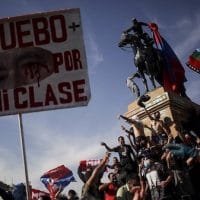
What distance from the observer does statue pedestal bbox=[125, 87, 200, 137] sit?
13.9 m

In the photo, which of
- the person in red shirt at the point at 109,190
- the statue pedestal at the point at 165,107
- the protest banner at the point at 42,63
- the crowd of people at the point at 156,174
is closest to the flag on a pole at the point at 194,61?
the statue pedestal at the point at 165,107

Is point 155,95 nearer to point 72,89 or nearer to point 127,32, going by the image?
point 127,32

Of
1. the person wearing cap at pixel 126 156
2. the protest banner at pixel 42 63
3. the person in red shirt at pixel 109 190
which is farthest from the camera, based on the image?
the person wearing cap at pixel 126 156

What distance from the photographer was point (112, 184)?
9.42 metres

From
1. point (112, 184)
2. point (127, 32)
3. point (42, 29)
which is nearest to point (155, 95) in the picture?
point (127, 32)

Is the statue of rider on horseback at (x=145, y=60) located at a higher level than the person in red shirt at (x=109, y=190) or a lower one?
higher

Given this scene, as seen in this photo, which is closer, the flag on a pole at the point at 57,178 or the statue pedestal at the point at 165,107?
the statue pedestal at the point at 165,107

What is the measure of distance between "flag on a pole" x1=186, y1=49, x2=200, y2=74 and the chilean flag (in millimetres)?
437

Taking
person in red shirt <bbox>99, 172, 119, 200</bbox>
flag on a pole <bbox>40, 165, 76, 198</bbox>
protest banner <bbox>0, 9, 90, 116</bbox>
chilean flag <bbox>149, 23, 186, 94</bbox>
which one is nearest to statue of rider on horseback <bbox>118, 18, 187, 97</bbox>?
chilean flag <bbox>149, 23, 186, 94</bbox>

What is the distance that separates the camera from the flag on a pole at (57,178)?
16547 millimetres

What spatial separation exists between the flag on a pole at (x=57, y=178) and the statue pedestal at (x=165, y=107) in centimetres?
380

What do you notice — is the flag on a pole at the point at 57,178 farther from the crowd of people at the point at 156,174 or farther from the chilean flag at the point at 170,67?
the crowd of people at the point at 156,174

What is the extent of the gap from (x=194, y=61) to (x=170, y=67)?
1.04 metres

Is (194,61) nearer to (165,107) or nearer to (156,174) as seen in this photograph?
(165,107)
